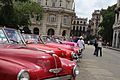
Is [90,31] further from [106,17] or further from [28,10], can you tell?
[28,10]

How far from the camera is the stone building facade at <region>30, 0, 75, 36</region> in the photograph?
102m

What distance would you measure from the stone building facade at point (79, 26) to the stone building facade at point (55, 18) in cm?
7132

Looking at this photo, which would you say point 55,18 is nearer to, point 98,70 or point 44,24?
point 44,24

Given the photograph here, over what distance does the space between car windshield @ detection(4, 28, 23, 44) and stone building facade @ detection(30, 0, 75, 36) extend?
92637 millimetres

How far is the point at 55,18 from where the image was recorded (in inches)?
4058

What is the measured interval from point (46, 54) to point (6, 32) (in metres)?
2.11

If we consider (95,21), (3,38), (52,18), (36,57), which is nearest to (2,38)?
(3,38)

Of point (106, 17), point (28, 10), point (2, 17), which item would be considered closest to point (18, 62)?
point (2, 17)

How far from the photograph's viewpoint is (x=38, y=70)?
19.7ft

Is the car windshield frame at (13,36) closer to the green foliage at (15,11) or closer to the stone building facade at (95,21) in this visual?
the green foliage at (15,11)

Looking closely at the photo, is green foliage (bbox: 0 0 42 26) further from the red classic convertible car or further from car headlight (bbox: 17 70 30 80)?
car headlight (bbox: 17 70 30 80)

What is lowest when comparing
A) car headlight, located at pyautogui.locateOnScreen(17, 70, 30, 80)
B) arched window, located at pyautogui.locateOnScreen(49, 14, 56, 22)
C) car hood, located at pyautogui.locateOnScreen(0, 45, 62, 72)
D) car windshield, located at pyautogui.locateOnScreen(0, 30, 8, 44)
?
car headlight, located at pyautogui.locateOnScreen(17, 70, 30, 80)

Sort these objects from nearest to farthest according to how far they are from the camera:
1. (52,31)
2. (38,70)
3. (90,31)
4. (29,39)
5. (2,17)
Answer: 1. (38,70)
2. (29,39)
3. (2,17)
4. (52,31)
5. (90,31)

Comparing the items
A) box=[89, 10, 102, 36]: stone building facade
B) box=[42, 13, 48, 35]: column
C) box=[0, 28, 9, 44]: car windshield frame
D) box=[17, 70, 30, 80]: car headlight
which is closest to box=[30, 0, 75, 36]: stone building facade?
→ box=[42, 13, 48, 35]: column
